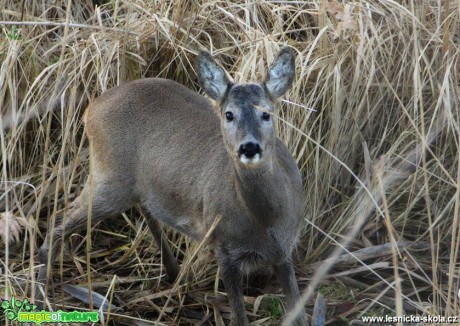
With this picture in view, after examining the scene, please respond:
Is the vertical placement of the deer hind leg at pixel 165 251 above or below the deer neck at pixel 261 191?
below

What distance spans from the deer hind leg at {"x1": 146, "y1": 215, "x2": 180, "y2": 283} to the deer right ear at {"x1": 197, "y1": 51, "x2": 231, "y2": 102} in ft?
3.63

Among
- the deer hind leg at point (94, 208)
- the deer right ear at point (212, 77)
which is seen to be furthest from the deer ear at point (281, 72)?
the deer hind leg at point (94, 208)

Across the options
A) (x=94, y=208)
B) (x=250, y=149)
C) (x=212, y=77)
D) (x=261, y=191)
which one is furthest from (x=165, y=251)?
(x=250, y=149)

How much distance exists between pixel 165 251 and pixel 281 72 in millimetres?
1429

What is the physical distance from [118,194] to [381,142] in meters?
1.62

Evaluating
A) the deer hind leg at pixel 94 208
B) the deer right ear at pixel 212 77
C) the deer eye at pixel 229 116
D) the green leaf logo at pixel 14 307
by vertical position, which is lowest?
the green leaf logo at pixel 14 307

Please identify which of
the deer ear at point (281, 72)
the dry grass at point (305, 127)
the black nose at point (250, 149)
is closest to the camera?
the black nose at point (250, 149)

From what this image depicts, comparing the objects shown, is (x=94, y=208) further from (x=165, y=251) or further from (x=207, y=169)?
(x=207, y=169)

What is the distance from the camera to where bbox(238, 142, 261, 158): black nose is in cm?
404

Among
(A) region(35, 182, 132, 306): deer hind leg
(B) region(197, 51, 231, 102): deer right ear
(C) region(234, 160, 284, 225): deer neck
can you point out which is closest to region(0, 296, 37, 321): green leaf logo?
(A) region(35, 182, 132, 306): deer hind leg

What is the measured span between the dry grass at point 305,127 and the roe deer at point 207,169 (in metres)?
0.28

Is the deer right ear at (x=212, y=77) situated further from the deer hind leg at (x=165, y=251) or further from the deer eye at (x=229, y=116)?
the deer hind leg at (x=165, y=251)

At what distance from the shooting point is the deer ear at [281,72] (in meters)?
4.44

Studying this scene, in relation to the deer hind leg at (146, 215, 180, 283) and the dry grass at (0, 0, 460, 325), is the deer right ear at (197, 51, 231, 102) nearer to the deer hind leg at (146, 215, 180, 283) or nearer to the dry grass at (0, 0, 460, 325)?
the dry grass at (0, 0, 460, 325)
